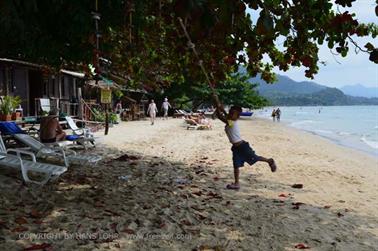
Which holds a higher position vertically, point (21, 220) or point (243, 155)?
point (243, 155)

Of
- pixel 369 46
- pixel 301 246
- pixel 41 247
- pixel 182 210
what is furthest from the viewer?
pixel 182 210

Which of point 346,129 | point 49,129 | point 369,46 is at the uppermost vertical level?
point 369,46

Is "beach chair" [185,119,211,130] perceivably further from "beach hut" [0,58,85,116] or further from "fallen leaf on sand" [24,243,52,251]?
"fallen leaf on sand" [24,243,52,251]

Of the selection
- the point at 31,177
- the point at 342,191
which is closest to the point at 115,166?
the point at 31,177

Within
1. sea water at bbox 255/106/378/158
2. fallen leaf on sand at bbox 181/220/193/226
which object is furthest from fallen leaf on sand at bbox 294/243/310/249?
sea water at bbox 255/106/378/158

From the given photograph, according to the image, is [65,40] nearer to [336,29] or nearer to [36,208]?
[36,208]

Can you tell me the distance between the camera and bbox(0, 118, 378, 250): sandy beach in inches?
171

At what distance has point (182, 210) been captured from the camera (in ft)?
18.0

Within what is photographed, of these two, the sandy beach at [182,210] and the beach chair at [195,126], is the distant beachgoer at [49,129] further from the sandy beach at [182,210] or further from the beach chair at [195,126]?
the beach chair at [195,126]

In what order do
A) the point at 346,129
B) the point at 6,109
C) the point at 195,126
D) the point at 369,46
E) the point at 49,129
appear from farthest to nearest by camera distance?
the point at 346,129, the point at 195,126, the point at 6,109, the point at 49,129, the point at 369,46

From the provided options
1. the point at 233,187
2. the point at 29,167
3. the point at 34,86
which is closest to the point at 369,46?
the point at 233,187

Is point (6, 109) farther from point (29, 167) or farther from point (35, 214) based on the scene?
point (35, 214)

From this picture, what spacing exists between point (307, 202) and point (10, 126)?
22.6 feet

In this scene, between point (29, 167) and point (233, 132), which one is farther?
point (233, 132)
